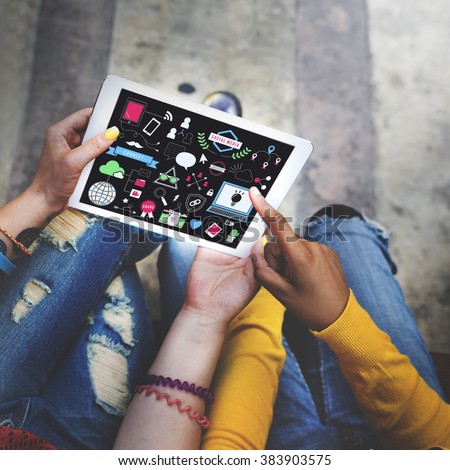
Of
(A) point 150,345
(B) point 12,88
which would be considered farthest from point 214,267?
(B) point 12,88

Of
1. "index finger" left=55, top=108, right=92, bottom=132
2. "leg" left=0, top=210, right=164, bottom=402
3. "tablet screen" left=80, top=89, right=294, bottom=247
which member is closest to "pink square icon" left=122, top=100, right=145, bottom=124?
"tablet screen" left=80, top=89, right=294, bottom=247

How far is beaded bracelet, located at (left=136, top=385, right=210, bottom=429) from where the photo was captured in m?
0.69

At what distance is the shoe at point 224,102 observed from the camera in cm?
123

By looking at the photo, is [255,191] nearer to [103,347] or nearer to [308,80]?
[103,347]

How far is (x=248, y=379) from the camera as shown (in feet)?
2.52

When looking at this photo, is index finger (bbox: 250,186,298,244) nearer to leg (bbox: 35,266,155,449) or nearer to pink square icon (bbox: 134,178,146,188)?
pink square icon (bbox: 134,178,146,188)

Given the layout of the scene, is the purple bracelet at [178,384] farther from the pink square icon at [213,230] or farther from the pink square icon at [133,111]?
the pink square icon at [133,111]

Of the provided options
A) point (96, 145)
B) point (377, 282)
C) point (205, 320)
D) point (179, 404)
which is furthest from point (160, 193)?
point (377, 282)

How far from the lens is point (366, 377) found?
70cm

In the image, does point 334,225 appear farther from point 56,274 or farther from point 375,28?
point 375,28

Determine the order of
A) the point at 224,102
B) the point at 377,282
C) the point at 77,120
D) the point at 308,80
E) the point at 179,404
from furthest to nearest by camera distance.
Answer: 1. the point at 308,80
2. the point at 224,102
3. the point at 377,282
4. the point at 77,120
5. the point at 179,404

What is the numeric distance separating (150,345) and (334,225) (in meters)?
0.48

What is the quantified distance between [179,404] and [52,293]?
30 centimetres

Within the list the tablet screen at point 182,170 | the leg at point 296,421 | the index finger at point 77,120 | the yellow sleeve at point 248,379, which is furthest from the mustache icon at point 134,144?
the leg at point 296,421
